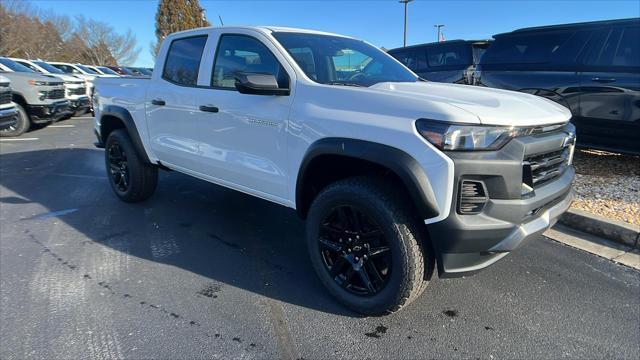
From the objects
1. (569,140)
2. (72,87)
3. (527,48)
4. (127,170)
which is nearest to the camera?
(569,140)

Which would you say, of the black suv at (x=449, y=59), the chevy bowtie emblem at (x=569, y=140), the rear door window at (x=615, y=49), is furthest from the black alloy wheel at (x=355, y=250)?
the black suv at (x=449, y=59)

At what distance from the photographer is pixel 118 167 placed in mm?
4945

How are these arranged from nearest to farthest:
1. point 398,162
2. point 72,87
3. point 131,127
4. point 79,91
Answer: point 398,162 → point 131,127 → point 72,87 → point 79,91

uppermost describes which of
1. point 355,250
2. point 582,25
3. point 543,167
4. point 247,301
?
point 582,25

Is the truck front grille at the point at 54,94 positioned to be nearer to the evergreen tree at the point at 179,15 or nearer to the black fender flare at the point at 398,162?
the black fender flare at the point at 398,162

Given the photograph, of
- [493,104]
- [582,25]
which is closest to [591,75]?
[582,25]

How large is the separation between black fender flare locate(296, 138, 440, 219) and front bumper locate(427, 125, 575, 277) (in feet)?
0.39

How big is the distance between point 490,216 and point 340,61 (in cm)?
177

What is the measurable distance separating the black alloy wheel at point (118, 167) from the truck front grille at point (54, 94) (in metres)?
7.11

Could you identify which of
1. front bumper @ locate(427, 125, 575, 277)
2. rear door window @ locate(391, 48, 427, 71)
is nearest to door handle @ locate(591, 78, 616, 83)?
front bumper @ locate(427, 125, 575, 277)

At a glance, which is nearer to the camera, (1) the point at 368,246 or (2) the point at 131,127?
(1) the point at 368,246

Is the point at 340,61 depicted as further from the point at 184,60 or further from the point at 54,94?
the point at 54,94

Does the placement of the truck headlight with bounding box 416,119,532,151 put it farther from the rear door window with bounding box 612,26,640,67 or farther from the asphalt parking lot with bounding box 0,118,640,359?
the rear door window with bounding box 612,26,640,67

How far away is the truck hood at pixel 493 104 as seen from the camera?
7.39 feet
